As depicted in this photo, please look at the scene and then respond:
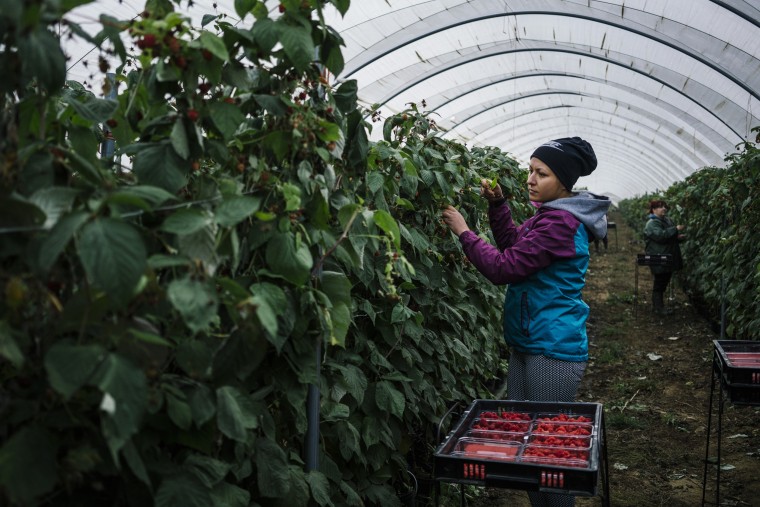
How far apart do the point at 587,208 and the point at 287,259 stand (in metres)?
1.78

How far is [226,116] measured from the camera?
1.52 metres

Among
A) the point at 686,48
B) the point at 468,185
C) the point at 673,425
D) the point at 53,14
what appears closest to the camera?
the point at 53,14

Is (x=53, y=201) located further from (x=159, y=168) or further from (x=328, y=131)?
(x=328, y=131)

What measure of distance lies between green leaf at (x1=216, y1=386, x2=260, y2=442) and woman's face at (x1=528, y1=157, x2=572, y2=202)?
1.95m

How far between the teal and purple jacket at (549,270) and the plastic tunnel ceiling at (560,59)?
1.75 m

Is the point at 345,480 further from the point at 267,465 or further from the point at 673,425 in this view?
the point at 673,425

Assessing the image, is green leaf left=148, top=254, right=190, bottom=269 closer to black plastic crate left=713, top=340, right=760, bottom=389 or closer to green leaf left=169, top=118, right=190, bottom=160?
green leaf left=169, top=118, right=190, bottom=160

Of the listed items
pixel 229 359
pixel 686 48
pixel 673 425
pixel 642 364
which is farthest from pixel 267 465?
pixel 686 48

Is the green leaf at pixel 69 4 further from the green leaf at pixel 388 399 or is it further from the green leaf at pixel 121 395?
the green leaf at pixel 388 399

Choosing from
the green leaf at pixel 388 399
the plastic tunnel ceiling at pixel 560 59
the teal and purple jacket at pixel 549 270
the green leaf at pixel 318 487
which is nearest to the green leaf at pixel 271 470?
the green leaf at pixel 318 487

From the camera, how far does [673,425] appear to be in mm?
5676

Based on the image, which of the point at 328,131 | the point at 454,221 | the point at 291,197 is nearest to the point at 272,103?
the point at 328,131

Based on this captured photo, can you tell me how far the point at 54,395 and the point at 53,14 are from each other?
620 mm

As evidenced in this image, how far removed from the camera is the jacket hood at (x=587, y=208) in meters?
2.92
